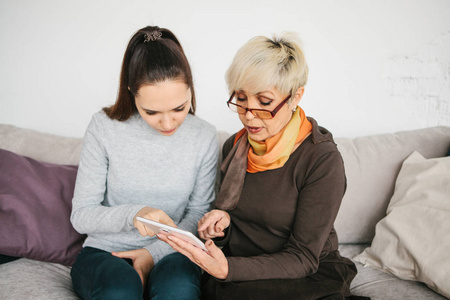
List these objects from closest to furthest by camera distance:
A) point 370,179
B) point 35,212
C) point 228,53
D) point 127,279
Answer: point 127,279, point 35,212, point 370,179, point 228,53

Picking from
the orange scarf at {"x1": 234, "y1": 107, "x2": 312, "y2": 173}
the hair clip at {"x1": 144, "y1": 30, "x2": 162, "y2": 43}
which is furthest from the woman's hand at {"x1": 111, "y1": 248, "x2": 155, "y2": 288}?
the hair clip at {"x1": 144, "y1": 30, "x2": 162, "y2": 43}

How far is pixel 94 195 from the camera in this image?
139 cm

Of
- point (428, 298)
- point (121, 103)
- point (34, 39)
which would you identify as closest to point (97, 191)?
point (121, 103)

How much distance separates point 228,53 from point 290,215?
1093 mm

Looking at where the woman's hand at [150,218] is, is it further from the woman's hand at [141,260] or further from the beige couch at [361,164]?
the beige couch at [361,164]

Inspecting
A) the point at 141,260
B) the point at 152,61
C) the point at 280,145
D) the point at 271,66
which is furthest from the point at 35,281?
the point at 271,66

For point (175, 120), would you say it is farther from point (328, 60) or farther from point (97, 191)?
point (328, 60)

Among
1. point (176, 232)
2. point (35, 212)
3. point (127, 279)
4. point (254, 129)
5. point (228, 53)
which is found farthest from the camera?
point (228, 53)

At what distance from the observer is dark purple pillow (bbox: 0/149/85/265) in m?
1.47

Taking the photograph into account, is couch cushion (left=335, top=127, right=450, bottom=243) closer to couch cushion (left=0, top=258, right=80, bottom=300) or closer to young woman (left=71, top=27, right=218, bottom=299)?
young woman (left=71, top=27, right=218, bottom=299)

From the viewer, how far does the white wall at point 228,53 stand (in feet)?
6.46

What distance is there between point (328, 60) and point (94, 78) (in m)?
1.34

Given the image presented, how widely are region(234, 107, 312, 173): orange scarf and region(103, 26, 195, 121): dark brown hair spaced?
37 centimetres

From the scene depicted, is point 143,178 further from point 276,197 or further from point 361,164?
point 361,164
